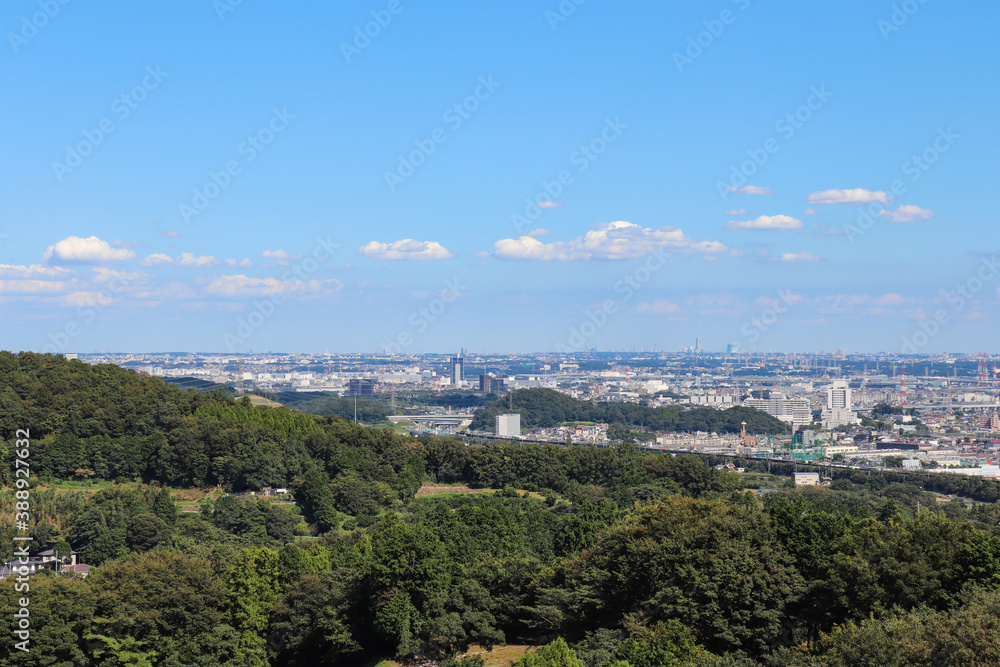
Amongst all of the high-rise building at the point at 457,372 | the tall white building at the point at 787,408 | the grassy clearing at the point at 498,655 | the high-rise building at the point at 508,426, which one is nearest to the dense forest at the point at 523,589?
the grassy clearing at the point at 498,655

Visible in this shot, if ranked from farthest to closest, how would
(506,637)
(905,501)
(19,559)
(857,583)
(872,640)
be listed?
(905,501)
(19,559)
(506,637)
(857,583)
(872,640)

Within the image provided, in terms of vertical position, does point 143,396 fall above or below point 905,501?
above

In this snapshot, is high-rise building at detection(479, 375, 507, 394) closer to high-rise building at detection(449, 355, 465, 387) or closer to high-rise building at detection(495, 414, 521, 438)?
high-rise building at detection(449, 355, 465, 387)

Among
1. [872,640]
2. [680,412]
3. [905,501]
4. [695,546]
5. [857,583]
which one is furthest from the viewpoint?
[680,412]

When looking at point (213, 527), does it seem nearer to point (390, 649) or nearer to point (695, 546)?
point (390, 649)

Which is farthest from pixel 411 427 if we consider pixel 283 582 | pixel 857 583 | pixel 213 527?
pixel 857 583

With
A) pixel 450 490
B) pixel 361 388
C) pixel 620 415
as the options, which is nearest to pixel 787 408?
pixel 620 415

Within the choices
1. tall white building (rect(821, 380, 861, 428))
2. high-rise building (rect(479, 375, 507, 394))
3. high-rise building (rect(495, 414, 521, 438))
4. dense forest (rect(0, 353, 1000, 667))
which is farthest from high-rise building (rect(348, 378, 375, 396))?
dense forest (rect(0, 353, 1000, 667))
